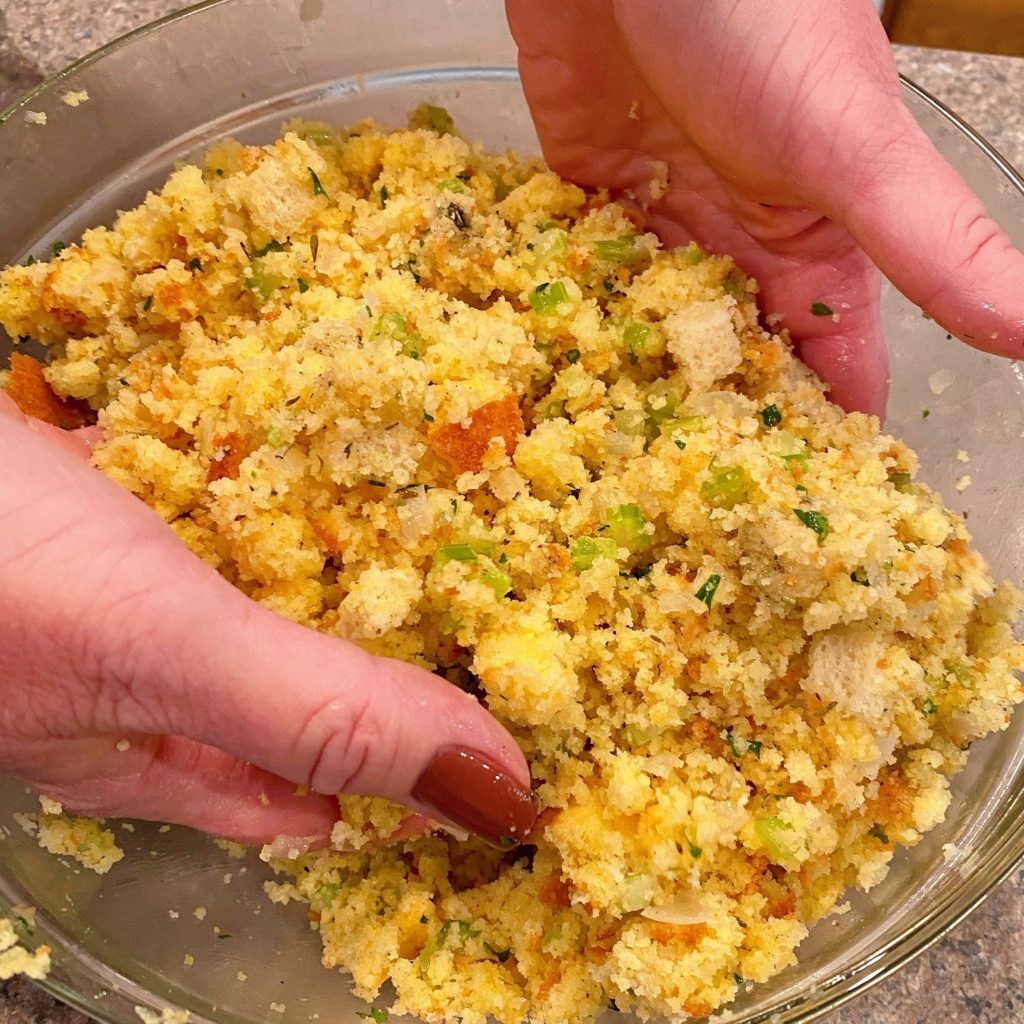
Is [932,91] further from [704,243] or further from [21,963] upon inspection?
[21,963]

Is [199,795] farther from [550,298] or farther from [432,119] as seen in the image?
[432,119]

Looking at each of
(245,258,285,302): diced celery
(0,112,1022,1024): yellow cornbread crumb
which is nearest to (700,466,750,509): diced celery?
(0,112,1022,1024): yellow cornbread crumb

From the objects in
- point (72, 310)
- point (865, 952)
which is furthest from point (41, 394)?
point (865, 952)

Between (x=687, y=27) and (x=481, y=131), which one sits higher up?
(x=687, y=27)

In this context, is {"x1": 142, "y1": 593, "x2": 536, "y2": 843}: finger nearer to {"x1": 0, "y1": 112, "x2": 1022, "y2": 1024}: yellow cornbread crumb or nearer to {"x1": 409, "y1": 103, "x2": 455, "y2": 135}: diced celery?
{"x1": 0, "y1": 112, "x2": 1022, "y2": 1024}: yellow cornbread crumb

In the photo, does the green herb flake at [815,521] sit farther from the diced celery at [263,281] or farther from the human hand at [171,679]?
the diced celery at [263,281]

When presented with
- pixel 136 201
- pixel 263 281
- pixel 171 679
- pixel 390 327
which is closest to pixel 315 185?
pixel 263 281
